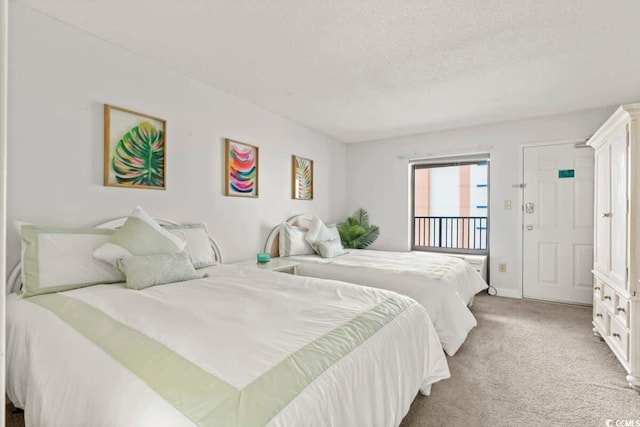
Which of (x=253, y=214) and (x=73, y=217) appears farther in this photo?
(x=253, y=214)

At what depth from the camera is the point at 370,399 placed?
1169 mm

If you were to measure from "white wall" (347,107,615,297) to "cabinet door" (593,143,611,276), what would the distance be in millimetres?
1200

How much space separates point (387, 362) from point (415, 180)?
4331 millimetres

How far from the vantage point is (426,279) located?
2.60 metres

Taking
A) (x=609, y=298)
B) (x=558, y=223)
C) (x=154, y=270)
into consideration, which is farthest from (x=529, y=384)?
(x=558, y=223)

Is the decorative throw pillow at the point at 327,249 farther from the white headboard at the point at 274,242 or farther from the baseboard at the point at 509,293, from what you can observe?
the baseboard at the point at 509,293

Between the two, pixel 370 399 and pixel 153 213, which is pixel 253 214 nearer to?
pixel 153 213

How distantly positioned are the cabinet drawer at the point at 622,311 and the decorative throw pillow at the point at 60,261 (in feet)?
11.3

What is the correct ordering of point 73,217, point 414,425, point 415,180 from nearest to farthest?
point 414,425
point 73,217
point 415,180

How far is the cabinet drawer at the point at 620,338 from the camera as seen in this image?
2.16 m

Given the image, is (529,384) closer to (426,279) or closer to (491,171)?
(426,279)

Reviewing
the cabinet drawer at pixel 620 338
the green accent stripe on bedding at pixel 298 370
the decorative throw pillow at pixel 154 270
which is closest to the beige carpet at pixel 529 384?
the cabinet drawer at pixel 620 338

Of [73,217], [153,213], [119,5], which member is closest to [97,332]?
[73,217]

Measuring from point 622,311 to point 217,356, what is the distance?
9.32 feet
